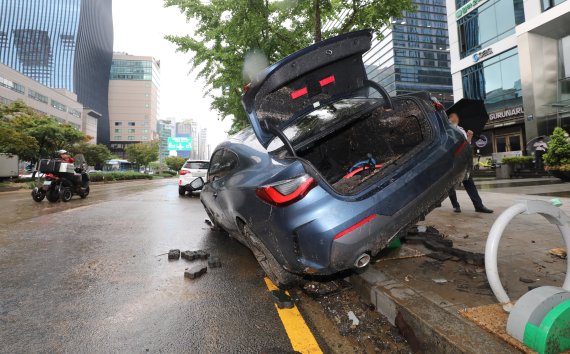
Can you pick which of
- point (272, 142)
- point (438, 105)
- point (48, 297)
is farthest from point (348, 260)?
point (48, 297)

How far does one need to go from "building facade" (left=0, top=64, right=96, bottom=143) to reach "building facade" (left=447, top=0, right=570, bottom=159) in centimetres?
5428

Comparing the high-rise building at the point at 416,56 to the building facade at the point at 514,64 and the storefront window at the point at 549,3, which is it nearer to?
the building facade at the point at 514,64

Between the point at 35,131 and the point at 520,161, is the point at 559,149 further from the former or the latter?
the point at 35,131

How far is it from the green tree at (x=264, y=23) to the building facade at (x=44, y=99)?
49.2m

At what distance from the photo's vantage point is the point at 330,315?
2600 mm

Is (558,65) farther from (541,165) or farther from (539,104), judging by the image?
(541,165)

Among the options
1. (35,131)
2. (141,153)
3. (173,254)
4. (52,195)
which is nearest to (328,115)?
(173,254)

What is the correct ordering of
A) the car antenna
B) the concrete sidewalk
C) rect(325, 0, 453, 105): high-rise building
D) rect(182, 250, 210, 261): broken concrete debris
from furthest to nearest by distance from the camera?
rect(325, 0, 453, 105): high-rise building → rect(182, 250, 210, 261): broken concrete debris → the car antenna → the concrete sidewalk

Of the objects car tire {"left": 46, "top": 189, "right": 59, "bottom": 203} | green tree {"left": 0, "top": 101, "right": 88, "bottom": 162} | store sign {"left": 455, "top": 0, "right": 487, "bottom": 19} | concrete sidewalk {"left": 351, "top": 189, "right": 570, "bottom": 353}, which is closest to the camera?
concrete sidewalk {"left": 351, "top": 189, "right": 570, "bottom": 353}

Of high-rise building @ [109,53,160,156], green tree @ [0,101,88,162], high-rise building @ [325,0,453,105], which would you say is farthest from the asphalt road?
high-rise building @ [109,53,160,156]

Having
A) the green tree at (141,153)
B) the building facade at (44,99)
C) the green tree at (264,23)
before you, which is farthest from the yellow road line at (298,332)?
the green tree at (141,153)

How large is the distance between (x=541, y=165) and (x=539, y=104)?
7.17 meters

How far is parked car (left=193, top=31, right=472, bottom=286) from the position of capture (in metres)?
2.25

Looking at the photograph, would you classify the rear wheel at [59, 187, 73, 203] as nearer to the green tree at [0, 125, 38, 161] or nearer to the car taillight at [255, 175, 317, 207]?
the car taillight at [255, 175, 317, 207]
